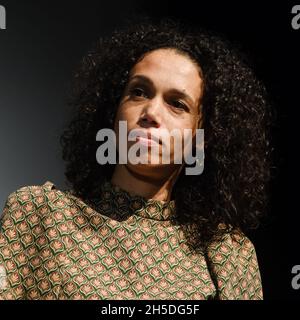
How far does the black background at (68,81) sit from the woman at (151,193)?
0.16 m

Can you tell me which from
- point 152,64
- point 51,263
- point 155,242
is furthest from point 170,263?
point 152,64

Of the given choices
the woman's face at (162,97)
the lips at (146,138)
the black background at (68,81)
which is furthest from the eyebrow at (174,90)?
the black background at (68,81)

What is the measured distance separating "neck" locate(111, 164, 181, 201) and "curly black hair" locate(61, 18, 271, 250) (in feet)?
0.18

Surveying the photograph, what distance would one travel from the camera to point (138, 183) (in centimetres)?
160

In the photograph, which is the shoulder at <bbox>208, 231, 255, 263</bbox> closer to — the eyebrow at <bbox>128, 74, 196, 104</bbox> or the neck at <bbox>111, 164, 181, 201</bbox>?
the neck at <bbox>111, 164, 181, 201</bbox>

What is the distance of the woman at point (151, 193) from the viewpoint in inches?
58.2

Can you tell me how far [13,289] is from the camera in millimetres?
1449

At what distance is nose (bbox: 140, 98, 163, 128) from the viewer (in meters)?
1.53

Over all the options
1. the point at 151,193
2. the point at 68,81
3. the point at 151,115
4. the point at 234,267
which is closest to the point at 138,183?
the point at 151,193

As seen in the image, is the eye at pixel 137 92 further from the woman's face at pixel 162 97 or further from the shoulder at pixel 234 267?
the shoulder at pixel 234 267

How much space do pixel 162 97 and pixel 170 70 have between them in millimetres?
63

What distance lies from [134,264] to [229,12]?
32.0 inches

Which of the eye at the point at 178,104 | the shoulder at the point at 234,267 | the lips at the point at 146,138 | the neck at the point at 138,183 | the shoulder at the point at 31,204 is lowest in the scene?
the shoulder at the point at 234,267

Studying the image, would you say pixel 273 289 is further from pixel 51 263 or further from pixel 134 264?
pixel 51 263
